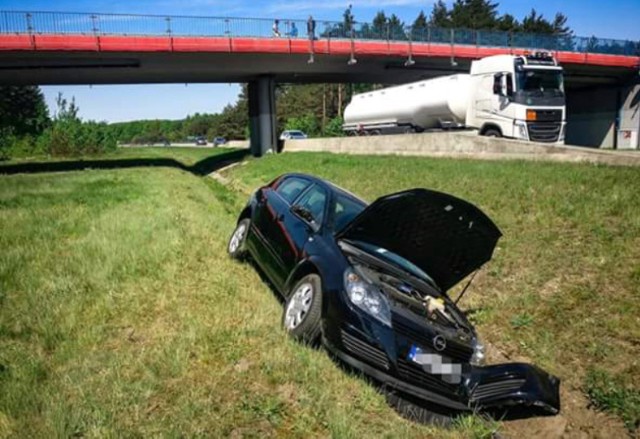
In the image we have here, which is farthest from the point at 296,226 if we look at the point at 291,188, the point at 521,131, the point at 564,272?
the point at 521,131

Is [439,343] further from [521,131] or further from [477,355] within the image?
[521,131]

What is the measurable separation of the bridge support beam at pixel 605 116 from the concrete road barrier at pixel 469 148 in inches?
1062

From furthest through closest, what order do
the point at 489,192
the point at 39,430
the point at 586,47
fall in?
the point at 586,47, the point at 489,192, the point at 39,430

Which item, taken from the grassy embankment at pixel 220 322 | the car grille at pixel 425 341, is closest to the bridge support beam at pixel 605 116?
the grassy embankment at pixel 220 322

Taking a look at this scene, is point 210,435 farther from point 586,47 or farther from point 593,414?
point 586,47

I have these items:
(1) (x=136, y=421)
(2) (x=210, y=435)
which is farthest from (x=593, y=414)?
(1) (x=136, y=421)

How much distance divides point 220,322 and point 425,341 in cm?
212

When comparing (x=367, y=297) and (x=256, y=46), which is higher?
(x=256, y=46)

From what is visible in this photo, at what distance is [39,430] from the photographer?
3053 mm

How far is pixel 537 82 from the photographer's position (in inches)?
723

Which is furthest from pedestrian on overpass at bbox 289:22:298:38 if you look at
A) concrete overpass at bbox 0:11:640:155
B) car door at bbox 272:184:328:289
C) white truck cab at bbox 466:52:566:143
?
car door at bbox 272:184:328:289

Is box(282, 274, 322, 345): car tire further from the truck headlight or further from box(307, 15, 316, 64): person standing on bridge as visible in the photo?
box(307, 15, 316, 64): person standing on bridge

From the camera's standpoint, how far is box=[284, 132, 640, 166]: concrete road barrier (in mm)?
13648

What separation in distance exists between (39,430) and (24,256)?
16.0ft
